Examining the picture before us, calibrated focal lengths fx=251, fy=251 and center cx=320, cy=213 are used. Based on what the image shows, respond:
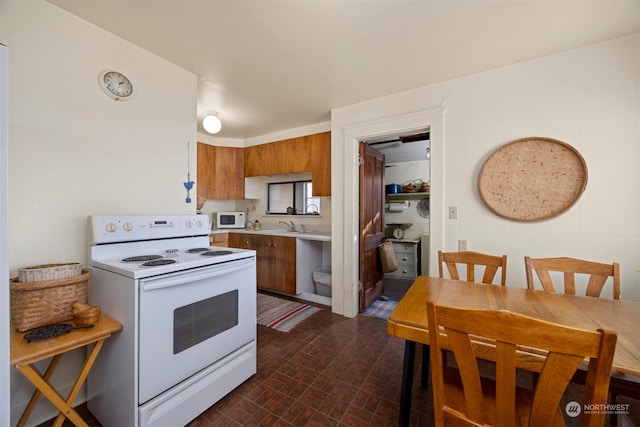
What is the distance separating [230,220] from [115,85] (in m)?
2.83

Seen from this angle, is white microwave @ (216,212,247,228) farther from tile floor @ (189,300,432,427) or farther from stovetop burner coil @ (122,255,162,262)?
stovetop burner coil @ (122,255,162,262)

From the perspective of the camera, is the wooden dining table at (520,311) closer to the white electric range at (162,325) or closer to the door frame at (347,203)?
the white electric range at (162,325)

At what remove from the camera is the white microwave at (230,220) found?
14.2ft

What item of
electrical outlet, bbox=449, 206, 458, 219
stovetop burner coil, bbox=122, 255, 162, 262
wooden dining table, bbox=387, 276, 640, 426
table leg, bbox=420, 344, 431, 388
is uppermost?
electrical outlet, bbox=449, 206, 458, 219

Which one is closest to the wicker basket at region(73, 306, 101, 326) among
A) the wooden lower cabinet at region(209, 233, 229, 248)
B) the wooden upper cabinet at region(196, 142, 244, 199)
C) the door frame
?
the door frame

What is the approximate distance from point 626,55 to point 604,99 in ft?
0.98

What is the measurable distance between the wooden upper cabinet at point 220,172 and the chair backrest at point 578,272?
3.88 meters

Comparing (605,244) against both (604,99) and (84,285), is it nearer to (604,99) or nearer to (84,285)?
(604,99)

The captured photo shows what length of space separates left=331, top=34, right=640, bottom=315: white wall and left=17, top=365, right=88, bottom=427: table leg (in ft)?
8.59

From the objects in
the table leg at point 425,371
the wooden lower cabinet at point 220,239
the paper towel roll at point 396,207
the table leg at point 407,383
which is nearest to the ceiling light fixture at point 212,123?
the wooden lower cabinet at point 220,239

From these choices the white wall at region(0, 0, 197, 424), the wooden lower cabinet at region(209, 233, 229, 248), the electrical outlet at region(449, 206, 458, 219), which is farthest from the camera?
the wooden lower cabinet at region(209, 233, 229, 248)

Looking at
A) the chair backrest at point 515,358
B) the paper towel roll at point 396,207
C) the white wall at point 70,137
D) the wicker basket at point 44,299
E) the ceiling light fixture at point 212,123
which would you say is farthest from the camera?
the paper towel roll at point 396,207

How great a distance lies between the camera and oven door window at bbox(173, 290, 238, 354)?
140cm

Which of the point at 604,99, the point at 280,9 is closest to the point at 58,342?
the point at 280,9
